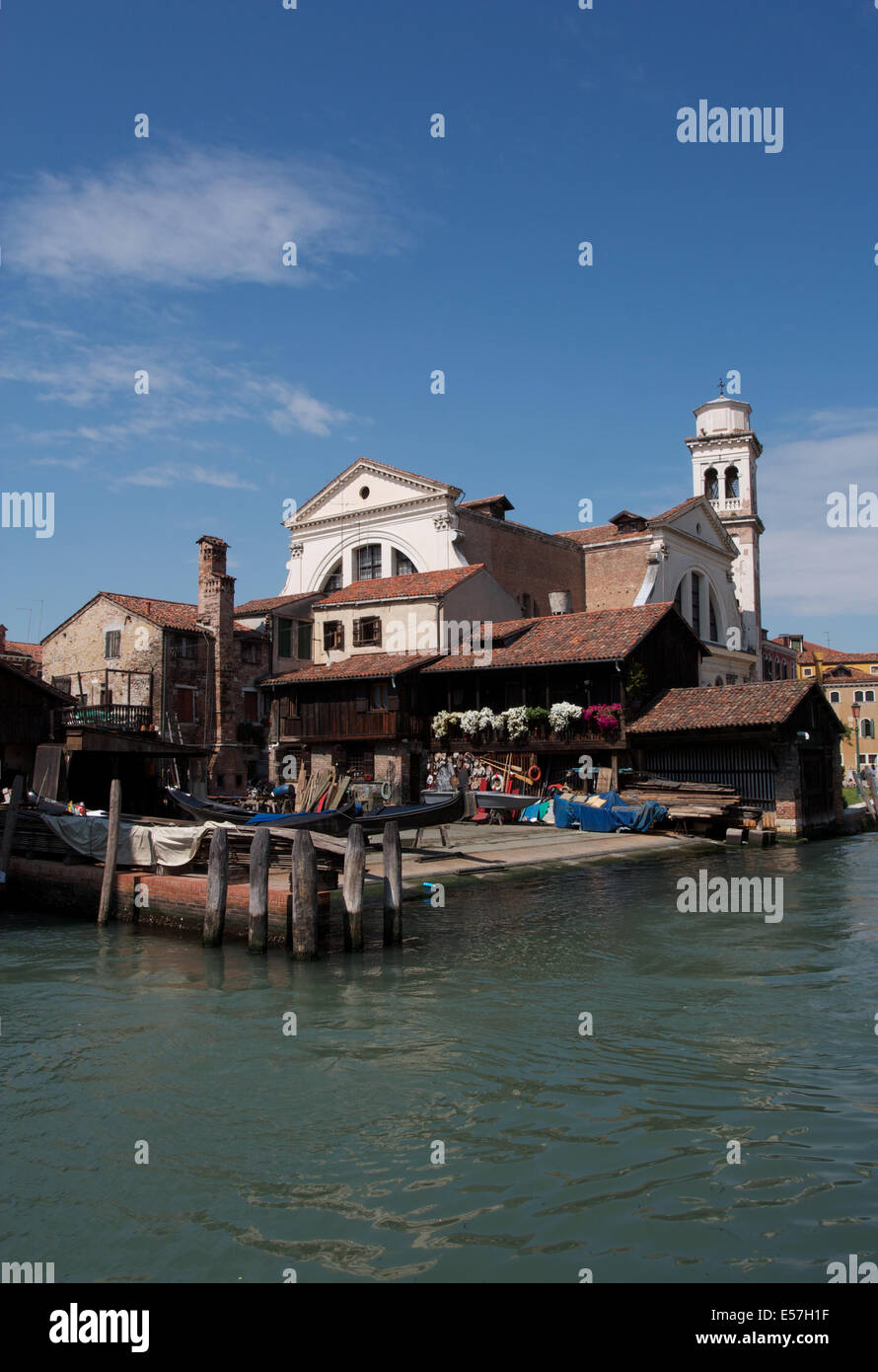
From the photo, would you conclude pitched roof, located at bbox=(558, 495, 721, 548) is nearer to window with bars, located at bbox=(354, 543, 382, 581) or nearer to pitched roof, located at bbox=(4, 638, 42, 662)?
window with bars, located at bbox=(354, 543, 382, 581)

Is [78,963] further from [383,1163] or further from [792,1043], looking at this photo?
[792,1043]

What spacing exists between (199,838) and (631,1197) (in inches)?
397

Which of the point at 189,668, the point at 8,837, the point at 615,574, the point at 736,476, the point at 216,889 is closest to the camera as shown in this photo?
the point at 216,889

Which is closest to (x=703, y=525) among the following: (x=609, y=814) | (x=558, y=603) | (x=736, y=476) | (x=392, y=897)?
(x=736, y=476)

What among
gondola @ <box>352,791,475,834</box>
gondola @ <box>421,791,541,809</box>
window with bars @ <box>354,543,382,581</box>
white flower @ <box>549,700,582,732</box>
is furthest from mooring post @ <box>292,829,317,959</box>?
window with bars @ <box>354,543,382,581</box>

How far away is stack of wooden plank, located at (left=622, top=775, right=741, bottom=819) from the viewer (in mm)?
24984

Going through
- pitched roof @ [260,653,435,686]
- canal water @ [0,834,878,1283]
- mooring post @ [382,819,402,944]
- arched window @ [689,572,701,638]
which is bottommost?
canal water @ [0,834,878,1283]

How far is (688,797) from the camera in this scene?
25812 mm

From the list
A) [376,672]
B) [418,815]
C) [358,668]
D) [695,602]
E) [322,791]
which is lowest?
[418,815]

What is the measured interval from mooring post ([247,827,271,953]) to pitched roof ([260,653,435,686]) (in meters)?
18.2

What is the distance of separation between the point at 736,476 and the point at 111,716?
32618 mm

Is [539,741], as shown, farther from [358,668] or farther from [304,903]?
[304,903]
